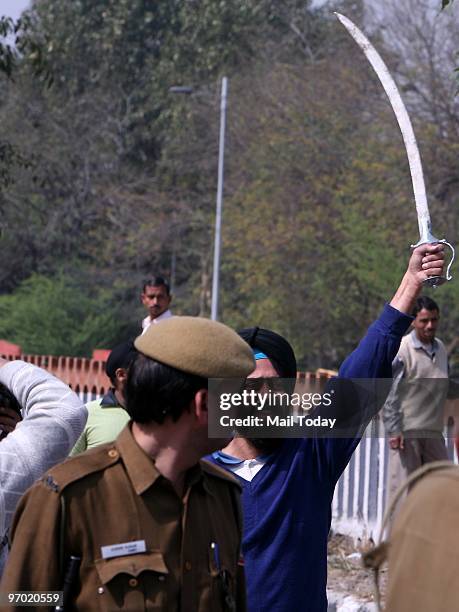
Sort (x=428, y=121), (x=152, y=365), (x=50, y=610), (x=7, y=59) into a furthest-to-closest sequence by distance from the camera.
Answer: (x=428, y=121)
(x=7, y=59)
(x=152, y=365)
(x=50, y=610)

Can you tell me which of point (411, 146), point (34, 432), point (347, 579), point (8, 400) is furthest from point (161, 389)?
point (347, 579)

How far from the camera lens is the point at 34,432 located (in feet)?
9.27

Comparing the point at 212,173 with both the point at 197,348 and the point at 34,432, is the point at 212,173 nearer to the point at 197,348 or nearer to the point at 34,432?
the point at 34,432

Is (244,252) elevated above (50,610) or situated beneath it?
elevated above

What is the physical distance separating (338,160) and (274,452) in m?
25.2

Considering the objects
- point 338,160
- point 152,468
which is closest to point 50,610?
point 152,468

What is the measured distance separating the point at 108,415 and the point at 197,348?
9.75 feet

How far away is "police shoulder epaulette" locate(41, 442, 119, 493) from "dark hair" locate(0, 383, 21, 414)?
0.59m

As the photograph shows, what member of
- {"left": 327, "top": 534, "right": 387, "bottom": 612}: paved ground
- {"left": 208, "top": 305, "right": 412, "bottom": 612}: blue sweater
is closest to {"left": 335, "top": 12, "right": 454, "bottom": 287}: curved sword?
{"left": 208, "top": 305, "right": 412, "bottom": 612}: blue sweater

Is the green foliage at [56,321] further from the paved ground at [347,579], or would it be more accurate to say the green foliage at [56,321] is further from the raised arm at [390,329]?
the raised arm at [390,329]

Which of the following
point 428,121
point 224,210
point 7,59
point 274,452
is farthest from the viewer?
point 224,210

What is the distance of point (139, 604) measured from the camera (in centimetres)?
244

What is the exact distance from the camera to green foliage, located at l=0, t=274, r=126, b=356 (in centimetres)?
3069

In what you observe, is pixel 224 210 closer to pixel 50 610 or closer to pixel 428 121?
pixel 428 121
